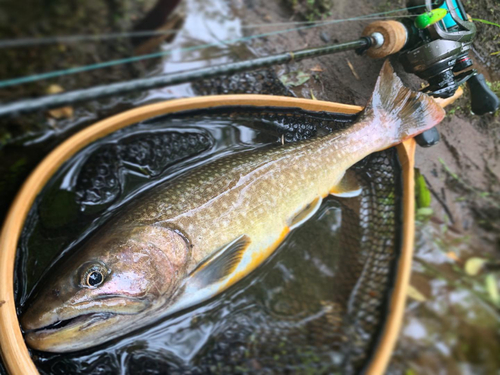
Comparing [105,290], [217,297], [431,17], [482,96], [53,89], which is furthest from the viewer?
[482,96]

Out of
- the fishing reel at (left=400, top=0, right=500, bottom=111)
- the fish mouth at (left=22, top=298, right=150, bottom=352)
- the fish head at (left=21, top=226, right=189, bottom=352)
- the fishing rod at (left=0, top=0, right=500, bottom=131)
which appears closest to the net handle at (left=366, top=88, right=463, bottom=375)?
the fishing rod at (left=0, top=0, right=500, bottom=131)

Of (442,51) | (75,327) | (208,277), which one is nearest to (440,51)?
(442,51)

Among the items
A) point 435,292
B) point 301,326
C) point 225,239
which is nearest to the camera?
point 435,292

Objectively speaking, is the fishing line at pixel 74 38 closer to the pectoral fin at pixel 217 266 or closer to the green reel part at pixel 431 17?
the pectoral fin at pixel 217 266

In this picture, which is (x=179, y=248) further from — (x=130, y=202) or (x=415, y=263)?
(x=415, y=263)

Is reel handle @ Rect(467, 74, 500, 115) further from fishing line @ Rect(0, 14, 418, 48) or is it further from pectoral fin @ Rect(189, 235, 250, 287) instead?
fishing line @ Rect(0, 14, 418, 48)

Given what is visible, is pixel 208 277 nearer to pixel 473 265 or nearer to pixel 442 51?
pixel 473 265

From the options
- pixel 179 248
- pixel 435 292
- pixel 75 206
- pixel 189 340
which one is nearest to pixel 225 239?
pixel 179 248
